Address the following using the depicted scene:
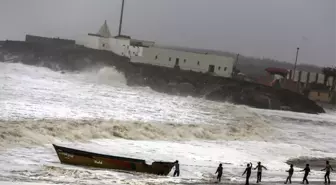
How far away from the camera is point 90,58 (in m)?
67.0

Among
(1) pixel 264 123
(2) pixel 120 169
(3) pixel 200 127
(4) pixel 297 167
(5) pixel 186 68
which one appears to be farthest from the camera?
(5) pixel 186 68

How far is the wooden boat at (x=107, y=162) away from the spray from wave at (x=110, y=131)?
3.43 metres

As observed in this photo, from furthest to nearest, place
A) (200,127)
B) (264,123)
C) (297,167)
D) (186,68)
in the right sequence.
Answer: (186,68) < (264,123) < (200,127) < (297,167)

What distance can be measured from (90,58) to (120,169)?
50.9 meters

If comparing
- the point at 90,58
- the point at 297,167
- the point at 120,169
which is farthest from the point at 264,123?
the point at 90,58

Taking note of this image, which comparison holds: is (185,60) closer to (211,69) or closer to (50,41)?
(211,69)

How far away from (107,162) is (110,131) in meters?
8.96

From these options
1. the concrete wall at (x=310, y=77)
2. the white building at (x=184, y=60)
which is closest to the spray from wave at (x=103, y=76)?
the white building at (x=184, y=60)

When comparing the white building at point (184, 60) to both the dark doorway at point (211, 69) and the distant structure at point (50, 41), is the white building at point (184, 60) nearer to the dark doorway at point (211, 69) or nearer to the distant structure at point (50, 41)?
the dark doorway at point (211, 69)

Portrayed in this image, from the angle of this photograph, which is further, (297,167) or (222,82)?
(222,82)

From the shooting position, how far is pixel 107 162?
17.3 metres

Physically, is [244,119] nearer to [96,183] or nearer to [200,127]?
[200,127]

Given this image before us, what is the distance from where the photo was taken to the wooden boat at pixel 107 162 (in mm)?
17266

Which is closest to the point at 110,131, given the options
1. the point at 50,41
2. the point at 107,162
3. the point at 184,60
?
the point at 107,162
